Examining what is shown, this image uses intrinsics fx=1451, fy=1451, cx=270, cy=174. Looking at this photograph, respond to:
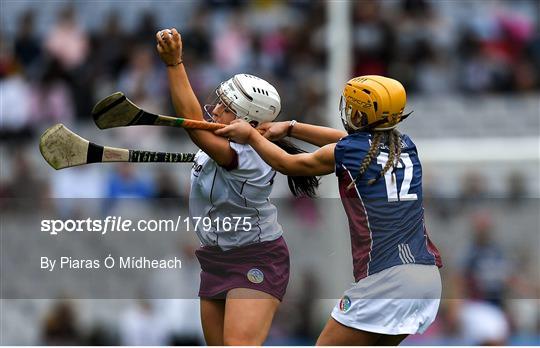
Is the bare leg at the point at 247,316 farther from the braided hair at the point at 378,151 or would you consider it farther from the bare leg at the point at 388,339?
the braided hair at the point at 378,151

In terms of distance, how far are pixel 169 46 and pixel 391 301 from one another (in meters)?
1.41

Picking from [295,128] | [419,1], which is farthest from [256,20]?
[295,128]

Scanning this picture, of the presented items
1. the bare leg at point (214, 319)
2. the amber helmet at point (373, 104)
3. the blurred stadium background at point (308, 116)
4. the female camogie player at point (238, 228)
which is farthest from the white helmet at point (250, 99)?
the blurred stadium background at point (308, 116)

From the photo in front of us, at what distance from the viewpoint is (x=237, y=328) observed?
20.8 feet

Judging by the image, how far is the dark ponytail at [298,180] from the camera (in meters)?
6.63

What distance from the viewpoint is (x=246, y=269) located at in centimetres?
652

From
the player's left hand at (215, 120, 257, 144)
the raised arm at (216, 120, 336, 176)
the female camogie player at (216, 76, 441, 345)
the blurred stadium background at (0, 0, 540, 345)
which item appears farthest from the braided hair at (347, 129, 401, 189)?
the blurred stadium background at (0, 0, 540, 345)

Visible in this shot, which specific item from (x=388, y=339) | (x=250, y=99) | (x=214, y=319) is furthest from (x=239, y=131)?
(x=388, y=339)

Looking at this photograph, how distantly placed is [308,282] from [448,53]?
3238 millimetres

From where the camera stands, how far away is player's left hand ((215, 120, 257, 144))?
616cm

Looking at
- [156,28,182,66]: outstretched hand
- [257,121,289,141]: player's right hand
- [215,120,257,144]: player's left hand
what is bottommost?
[257,121,289,141]: player's right hand

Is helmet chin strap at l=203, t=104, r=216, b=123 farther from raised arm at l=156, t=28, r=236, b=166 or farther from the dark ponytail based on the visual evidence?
the dark ponytail

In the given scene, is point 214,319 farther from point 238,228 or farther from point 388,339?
point 388,339

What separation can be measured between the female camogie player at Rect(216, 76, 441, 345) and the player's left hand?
103 mm
